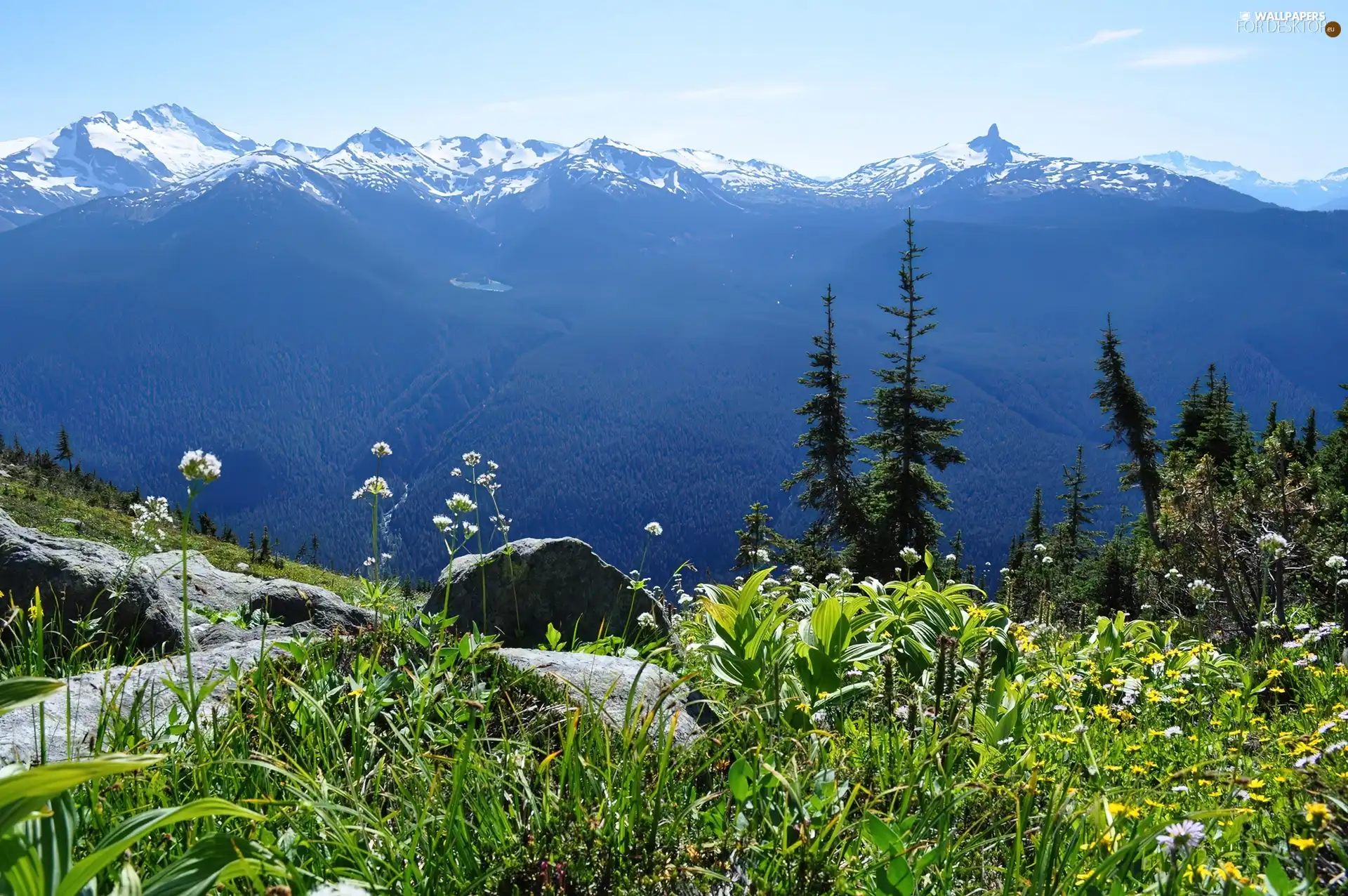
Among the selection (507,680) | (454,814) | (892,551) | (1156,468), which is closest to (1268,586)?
(507,680)

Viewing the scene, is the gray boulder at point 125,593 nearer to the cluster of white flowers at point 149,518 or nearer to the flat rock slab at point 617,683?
the cluster of white flowers at point 149,518

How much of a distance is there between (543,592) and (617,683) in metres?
4.84

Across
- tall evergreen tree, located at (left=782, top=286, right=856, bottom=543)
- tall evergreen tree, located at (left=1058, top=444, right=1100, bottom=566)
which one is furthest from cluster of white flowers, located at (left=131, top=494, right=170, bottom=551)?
tall evergreen tree, located at (left=1058, top=444, right=1100, bottom=566)

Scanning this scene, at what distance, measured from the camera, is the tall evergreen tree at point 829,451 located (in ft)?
117

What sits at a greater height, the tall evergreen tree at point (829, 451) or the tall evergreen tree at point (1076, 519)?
the tall evergreen tree at point (829, 451)

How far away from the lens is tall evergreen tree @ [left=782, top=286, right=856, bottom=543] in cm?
3566

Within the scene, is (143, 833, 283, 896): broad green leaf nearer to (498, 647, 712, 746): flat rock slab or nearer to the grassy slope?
(498, 647, 712, 746): flat rock slab

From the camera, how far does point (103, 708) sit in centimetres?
298

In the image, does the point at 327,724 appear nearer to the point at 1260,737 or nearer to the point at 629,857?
the point at 629,857

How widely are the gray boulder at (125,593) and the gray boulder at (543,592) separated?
4.86ft

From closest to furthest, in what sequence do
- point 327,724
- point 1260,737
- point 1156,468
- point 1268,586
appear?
point 327,724 < point 1260,737 < point 1268,586 < point 1156,468

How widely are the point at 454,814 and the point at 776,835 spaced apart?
3.20 feet

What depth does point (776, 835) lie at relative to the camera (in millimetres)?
2375

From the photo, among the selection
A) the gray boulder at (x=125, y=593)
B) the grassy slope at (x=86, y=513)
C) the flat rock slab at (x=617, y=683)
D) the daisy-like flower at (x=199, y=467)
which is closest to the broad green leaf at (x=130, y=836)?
the daisy-like flower at (x=199, y=467)
